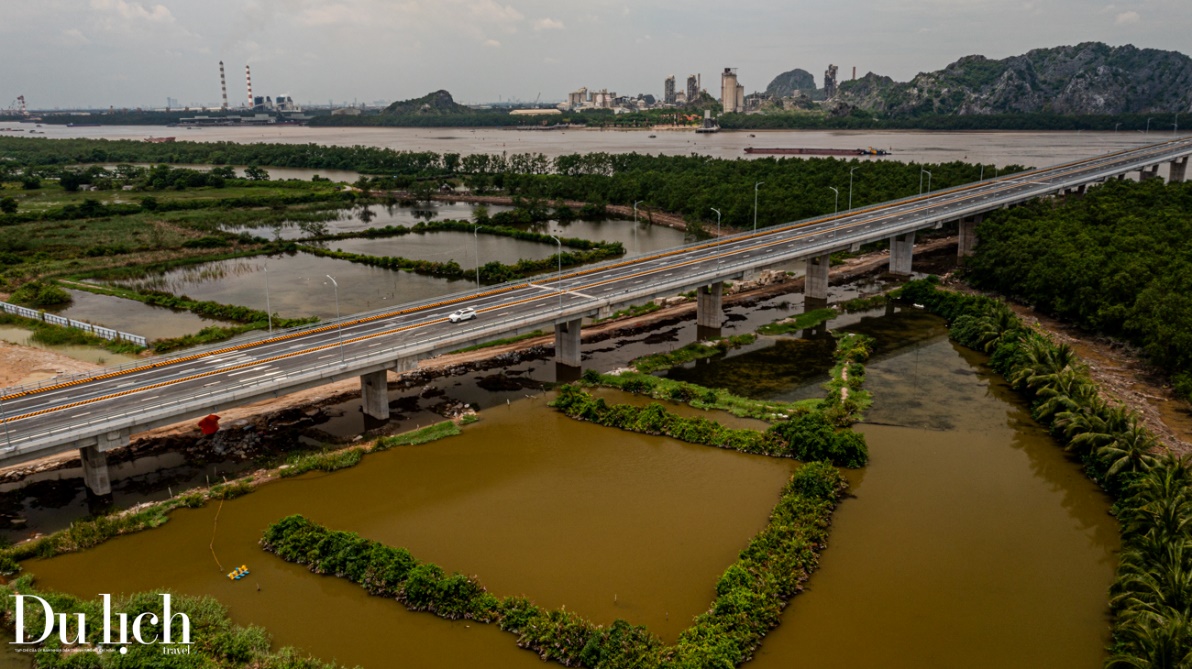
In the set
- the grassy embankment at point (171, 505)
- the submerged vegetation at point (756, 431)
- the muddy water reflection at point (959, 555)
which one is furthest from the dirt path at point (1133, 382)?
the grassy embankment at point (171, 505)

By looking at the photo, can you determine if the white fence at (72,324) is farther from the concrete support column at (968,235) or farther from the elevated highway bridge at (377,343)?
the concrete support column at (968,235)

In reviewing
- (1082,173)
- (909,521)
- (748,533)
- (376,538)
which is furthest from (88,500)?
(1082,173)

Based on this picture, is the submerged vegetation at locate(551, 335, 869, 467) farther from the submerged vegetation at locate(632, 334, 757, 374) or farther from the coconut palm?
the coconut palm

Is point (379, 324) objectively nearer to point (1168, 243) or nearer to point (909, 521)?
point (909, 521)

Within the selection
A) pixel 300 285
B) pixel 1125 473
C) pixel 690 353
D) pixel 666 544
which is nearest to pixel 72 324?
pixel 300 285

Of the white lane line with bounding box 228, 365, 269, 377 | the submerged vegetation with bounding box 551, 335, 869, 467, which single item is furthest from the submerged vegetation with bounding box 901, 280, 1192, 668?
the white lane line with bounding box 228, 365, 269, 377
